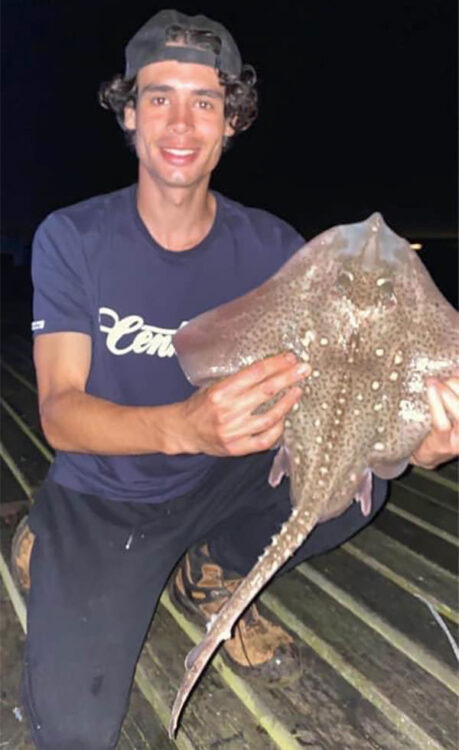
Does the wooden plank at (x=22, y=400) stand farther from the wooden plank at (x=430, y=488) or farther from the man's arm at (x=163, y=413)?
the wooden plank at (x=430, y=488)

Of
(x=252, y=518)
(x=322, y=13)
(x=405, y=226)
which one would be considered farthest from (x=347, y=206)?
(x=252, y=518)

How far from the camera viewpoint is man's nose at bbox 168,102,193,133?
7.43ft

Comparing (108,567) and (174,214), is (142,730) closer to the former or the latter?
(108,567)

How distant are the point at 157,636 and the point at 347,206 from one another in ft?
57.2

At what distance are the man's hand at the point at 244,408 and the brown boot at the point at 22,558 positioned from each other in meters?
1.28

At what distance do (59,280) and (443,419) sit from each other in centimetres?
141

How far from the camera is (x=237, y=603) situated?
1611 millimetres

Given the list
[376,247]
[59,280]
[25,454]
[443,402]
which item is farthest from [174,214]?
[25,454]

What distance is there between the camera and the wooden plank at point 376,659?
7.12 ft

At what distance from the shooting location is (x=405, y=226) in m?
18.2

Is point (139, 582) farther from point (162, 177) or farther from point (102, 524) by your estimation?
point (162, 177)

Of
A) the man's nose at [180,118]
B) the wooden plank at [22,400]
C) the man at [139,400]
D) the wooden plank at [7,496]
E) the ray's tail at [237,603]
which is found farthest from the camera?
the wooden plank at [22,400]

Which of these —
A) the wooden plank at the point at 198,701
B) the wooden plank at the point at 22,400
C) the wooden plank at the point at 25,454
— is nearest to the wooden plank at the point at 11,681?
the wooden plank at the point at 198,701

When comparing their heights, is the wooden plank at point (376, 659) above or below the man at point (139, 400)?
below
